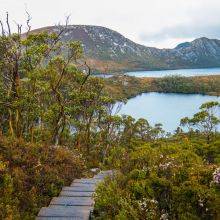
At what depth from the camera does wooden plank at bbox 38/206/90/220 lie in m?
10.2

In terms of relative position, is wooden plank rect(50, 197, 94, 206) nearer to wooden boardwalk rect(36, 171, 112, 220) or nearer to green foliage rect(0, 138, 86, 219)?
wooden boardwalk rect(36, 171, 112, 220)

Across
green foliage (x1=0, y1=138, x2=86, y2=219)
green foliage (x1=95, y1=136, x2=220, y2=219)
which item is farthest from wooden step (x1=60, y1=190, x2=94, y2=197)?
green foliage (x1=95, y1=136, x2=220, y2=219)

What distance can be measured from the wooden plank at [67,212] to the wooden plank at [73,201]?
34 centimetres

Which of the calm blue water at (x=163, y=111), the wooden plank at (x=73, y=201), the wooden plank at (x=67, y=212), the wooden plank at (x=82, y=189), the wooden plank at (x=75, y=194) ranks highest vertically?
the wooden plank at (x=67, y=212)

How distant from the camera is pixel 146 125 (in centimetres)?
6750

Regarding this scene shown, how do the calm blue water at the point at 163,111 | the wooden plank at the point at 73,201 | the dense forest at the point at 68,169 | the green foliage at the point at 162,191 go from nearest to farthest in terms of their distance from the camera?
the green foliage at the point at 162,191 < the dense forest at the point at 68,169 < the wooden plank at the point at 73,201 < the calm blue water at the point at 163,111

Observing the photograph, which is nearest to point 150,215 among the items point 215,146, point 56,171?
point 56,171

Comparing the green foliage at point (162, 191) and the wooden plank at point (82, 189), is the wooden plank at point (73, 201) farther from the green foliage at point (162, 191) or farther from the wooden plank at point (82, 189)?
the green foliage at point (162, 191)

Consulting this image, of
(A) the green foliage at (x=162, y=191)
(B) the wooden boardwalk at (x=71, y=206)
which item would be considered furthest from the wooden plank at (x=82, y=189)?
(A) the green foliage at (x=162, y=191)

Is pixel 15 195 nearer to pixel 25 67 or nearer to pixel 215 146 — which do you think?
pixel 25 67

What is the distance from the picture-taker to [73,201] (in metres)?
11.6

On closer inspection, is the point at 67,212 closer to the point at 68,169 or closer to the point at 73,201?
the point at 73,201

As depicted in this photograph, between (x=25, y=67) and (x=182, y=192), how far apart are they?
20.3 m

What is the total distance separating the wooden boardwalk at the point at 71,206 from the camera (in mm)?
10188
